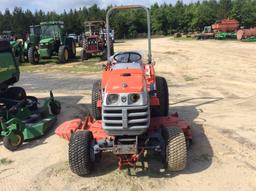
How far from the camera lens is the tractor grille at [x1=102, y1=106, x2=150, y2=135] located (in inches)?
218

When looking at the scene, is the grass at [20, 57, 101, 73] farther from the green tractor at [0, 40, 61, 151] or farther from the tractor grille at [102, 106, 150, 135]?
the tractor grille at [102, 106, 150, 135]


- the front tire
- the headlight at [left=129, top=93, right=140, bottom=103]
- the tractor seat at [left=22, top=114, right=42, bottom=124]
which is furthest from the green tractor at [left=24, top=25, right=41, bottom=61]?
the headlight at [left=129, top=93, right=140, bottom=103]

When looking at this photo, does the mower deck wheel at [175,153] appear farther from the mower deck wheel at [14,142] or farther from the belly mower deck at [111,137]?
the mower deck wheel at [14,142]

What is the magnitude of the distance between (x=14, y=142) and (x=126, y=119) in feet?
8.42

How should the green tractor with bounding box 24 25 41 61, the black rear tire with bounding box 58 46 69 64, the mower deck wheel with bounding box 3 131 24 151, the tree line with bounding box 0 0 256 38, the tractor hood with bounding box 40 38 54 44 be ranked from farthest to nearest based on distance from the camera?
the tree line with bounding box 0 0 256 38 < the green tractor with bounding box 24 25 41 61 < the tractor hood with bounding box 40 38 54 44 < the black rear tire with bounding box 58 46 69 64 < the mower deck wheel with bounding box 3 131 24 151

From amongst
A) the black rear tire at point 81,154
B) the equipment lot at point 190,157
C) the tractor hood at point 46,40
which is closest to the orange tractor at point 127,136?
the black rear tire at point 81,154

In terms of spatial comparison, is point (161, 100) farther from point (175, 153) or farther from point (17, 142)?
point (17, 142)

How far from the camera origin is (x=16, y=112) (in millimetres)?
8297

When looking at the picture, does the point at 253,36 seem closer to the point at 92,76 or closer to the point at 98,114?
the point at 92,76

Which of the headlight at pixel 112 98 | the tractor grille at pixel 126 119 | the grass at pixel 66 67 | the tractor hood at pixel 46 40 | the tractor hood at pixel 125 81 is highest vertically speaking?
the tractor hood at pixel 125 81

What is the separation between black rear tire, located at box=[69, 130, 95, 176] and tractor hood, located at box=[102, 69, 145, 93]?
0.75 m

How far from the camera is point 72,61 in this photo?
76.2 feet

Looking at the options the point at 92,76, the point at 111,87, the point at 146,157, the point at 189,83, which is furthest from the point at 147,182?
the point at 92,76

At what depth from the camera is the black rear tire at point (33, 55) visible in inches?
872
